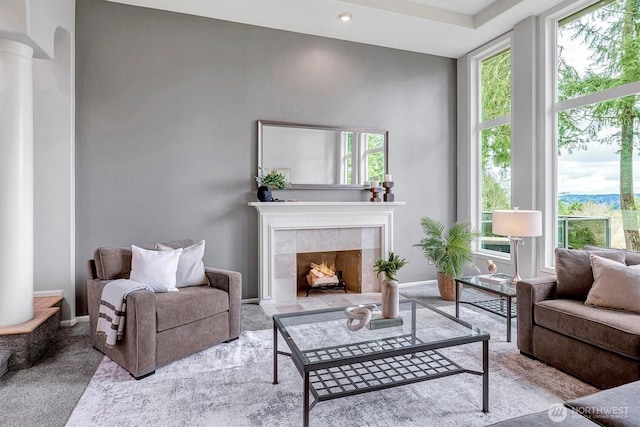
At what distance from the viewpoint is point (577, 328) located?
2.34 meters

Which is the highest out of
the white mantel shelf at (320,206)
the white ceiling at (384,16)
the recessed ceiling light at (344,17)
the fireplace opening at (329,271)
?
the white ceiling at (384,16)

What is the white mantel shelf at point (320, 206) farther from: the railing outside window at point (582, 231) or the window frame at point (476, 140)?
the railing outside window at point (582, 231)

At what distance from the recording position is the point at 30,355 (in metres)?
2.59

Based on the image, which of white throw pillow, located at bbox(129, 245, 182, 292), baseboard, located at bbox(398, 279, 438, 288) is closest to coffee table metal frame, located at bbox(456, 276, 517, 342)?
baseboard, located at bbox(398, 279, 438, 288)

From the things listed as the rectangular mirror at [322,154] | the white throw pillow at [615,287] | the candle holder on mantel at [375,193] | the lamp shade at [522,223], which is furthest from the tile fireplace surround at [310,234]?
the white throw pillow at [615,287]

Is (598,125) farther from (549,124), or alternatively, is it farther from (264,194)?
(264,194)

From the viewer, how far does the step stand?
2404mm

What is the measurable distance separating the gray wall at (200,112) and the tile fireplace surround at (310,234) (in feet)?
0.59

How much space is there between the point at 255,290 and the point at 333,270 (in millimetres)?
1100

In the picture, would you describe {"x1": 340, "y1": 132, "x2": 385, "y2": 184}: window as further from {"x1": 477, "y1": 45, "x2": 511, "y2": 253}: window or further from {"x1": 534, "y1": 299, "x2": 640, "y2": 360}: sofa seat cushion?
{"x1": 534, "y1": 299, "x2": 640, "y2": 360}: sofa seat cushion

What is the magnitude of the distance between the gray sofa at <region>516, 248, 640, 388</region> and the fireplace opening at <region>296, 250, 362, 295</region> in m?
2.23

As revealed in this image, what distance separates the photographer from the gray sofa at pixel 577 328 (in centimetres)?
210

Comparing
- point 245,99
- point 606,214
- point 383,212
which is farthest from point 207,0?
point 606,214

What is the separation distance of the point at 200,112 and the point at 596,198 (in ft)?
13.6
